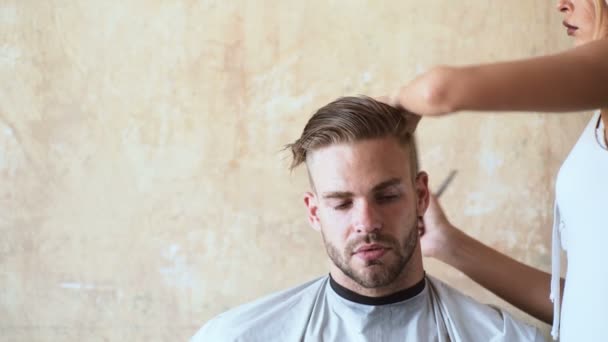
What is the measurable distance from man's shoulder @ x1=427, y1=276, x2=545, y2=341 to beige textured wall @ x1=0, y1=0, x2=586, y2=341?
0.38 metres

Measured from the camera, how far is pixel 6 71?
263 cm

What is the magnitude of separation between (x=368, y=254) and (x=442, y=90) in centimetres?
89

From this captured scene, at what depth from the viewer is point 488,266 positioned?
2.38 meters

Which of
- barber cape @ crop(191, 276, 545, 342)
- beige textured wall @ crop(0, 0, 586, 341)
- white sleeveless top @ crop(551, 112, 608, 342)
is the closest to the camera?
white sleeveless top @ crop(551, 112, 608, 342)

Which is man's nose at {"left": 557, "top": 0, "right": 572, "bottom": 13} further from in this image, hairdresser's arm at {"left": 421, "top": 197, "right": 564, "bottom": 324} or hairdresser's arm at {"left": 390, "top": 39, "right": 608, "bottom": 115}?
hairdresser's arm at {"left": 421, "top": 197, "right": 564, "bottom": 324}

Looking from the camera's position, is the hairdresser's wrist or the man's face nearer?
the man's face

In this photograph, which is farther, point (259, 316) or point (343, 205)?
point (259, 316)

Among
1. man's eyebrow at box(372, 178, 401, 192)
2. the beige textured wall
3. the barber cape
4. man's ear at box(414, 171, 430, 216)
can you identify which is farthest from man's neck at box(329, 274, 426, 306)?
the beige textured wall

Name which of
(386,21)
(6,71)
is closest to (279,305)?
(386,21)

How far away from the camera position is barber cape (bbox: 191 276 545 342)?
210cm

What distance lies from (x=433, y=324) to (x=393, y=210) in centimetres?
40

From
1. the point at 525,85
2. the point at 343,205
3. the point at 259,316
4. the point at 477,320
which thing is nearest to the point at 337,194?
the point at 343,205

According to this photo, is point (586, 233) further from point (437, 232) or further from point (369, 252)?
point (437, 232)

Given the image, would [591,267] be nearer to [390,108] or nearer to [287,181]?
[390,108]
